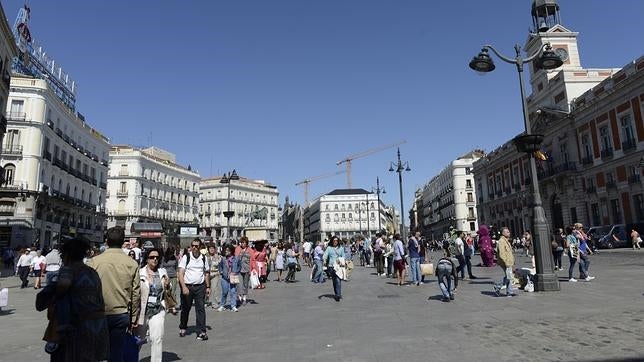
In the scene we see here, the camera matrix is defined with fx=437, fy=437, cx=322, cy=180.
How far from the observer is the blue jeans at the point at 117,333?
4.25 metres

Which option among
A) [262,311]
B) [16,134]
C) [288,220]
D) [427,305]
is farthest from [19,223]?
[288,220]

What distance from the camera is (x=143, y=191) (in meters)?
68.1

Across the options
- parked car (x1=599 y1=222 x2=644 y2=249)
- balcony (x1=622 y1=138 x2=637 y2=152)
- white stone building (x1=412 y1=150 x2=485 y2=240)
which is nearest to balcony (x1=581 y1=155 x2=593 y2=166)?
balcony (x1=622 y1=138 x2=637 y2=152)

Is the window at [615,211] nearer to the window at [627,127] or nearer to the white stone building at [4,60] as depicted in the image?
the window at [627,127]

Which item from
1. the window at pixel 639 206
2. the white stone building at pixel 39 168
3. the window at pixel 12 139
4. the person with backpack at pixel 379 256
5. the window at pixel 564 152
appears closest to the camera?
the person with backpack at pixel 379 256

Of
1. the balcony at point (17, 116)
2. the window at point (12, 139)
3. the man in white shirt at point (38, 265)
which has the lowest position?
the man in white shirt at point (38, 265)

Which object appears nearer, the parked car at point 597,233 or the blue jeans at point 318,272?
the blue jeans at point 318,272

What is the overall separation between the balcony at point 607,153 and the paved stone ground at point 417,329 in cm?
3023

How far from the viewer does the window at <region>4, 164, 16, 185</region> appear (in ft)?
121

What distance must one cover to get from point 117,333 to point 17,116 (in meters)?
42.3

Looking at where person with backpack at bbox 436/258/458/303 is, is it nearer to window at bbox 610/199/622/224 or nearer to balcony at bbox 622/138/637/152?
balcony at bbox 622/138/637/152

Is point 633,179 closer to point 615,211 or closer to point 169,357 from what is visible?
point 615,211

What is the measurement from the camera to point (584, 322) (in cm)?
733

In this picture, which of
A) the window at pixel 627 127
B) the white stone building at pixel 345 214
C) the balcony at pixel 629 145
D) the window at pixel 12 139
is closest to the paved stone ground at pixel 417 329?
the balcony at pixel 629 145
